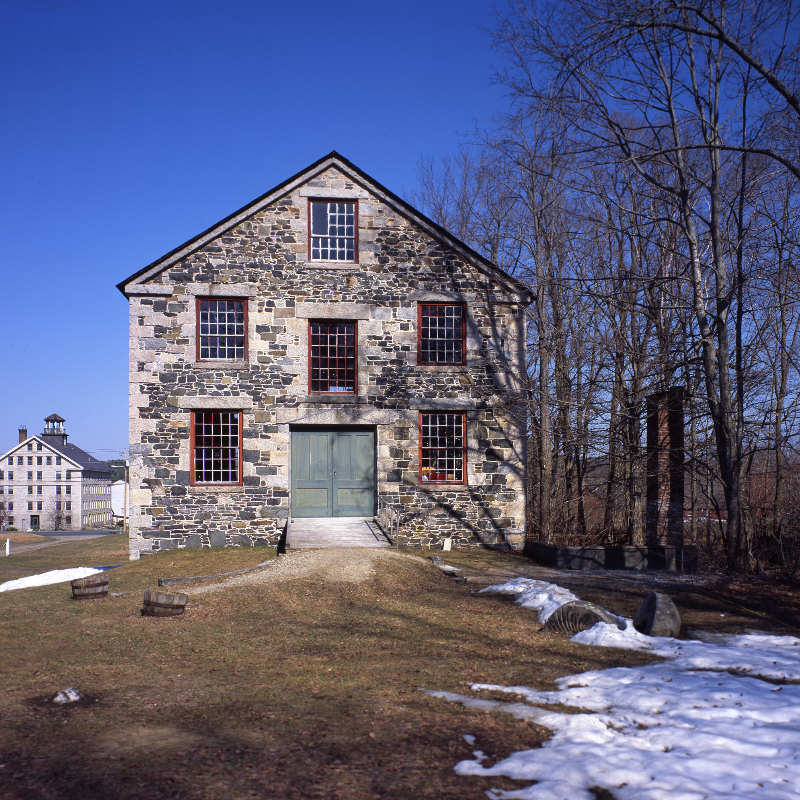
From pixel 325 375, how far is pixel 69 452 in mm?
86650

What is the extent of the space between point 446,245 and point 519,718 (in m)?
13.8

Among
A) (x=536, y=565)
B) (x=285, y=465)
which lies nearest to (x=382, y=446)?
(x=285, y=465)

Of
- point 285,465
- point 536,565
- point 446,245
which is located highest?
point 446,245

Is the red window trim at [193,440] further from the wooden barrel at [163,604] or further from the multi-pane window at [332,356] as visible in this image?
the wooden barrel at [163,604]

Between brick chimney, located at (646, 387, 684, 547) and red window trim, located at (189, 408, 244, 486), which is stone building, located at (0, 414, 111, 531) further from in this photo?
brick chimney, located at (646, 387, 684, 547)

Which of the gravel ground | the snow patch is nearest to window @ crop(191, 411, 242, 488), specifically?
the snow patch

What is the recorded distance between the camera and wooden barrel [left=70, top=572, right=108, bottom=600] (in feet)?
36.6

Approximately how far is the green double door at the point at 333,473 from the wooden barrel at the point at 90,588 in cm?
631

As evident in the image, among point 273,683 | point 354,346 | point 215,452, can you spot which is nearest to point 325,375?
point 354,346

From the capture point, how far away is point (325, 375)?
57.3ft

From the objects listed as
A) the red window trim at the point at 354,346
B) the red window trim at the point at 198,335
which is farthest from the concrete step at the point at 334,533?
the red window trim at the point at 198,335

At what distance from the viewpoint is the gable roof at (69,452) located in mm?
90312

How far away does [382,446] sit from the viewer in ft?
56.7

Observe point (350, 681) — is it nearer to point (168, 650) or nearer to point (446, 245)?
point (168, 650)
